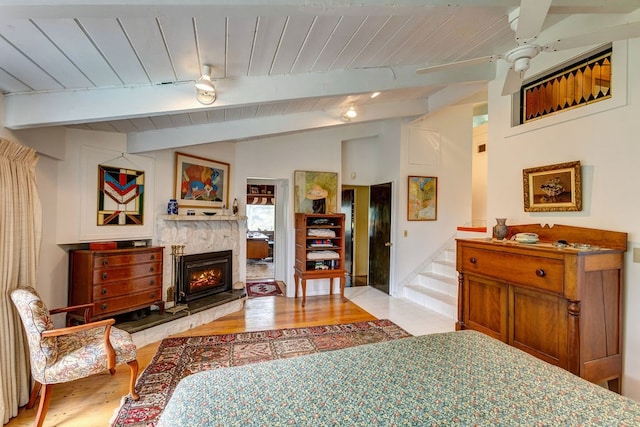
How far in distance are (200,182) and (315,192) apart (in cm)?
185

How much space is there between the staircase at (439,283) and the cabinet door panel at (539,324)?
1.86 metres

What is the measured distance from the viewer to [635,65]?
188 centimetres

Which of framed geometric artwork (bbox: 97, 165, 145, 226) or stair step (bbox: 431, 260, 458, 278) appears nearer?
framed geometric artwork (bbox: 97, 165, 145, 226)

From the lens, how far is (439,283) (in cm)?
451

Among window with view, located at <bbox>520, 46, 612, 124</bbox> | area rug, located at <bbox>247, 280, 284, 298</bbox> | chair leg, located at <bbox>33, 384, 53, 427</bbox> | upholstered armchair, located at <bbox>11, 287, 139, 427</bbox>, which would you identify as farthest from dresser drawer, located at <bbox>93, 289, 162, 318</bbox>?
window with view, located at <bbox>520, 46, 612, 124</bbox>

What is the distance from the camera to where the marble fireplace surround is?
132 inches

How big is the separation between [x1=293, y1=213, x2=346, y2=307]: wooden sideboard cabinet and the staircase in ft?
4.00

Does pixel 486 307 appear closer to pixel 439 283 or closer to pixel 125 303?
pixel 439 283

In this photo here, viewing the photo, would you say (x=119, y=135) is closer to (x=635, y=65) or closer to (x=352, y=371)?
(x=352, y=371)

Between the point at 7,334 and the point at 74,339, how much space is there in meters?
0.39

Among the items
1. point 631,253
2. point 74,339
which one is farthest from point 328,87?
point 74,339

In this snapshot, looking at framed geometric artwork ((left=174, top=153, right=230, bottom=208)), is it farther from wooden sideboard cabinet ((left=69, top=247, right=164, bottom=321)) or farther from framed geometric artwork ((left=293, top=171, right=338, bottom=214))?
framed geometric artwork ((left=293, top=171, right=338, bottom=214))

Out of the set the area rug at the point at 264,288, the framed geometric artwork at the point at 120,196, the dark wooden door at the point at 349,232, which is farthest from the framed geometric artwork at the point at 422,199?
the framed geometric artwork at the point at 120,196

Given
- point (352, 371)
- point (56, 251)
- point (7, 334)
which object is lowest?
point (7, 334)
